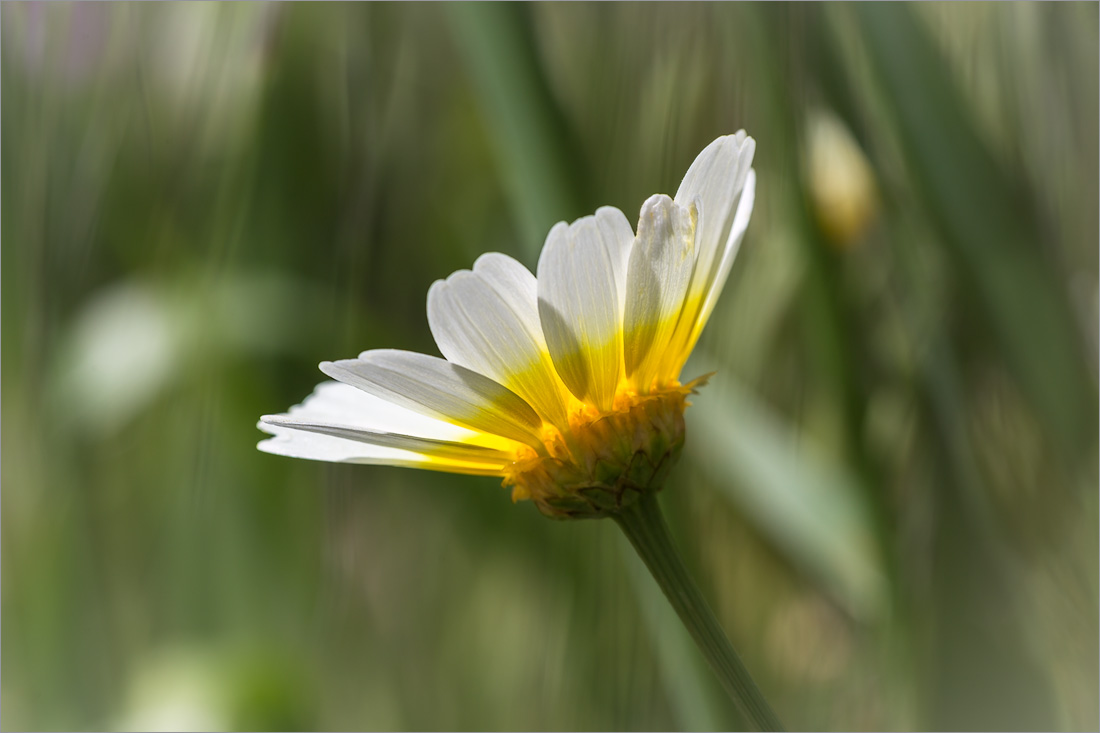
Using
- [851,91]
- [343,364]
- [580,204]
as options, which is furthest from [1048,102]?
[343,364]

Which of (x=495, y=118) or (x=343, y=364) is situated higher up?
(x=495, y=118)

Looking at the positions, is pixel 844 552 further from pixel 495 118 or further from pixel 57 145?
pixel 57 145

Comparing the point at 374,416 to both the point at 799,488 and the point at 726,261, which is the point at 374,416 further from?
the point at 799,488

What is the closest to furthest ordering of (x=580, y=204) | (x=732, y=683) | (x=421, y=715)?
(x=732, y=683) < (x=580, y=204) < (x=421, y=715)

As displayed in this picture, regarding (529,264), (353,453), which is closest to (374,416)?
(353,453)

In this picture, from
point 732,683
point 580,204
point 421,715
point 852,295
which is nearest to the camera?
point 732,683

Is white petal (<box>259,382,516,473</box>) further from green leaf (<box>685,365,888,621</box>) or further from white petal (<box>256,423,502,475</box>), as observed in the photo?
green leaf (<box>685,365,888,621</box>)
